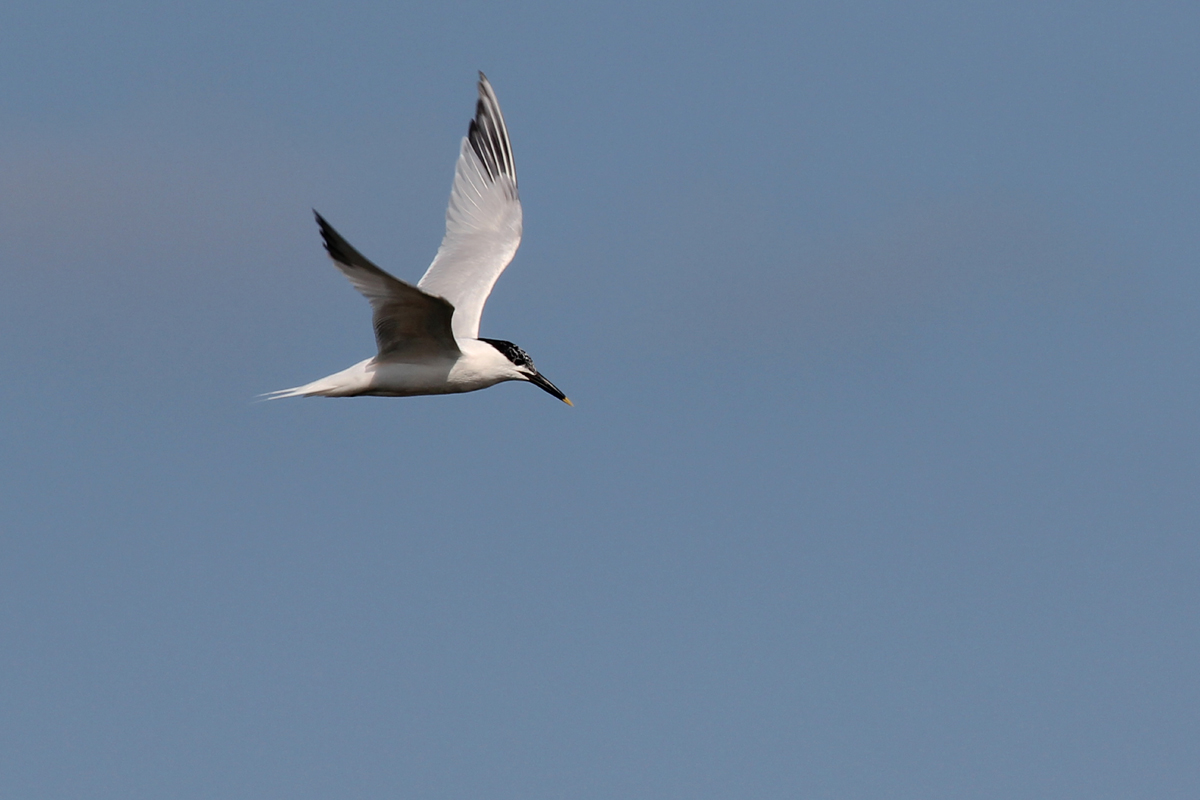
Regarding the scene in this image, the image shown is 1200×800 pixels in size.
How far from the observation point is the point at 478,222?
22703 millimetres

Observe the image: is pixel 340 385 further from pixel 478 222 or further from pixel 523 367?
pixel 478 222

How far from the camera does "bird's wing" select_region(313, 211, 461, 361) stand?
15773mm

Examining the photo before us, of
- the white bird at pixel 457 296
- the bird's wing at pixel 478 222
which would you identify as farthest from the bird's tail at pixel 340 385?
the bird's wing at pixel 478 222

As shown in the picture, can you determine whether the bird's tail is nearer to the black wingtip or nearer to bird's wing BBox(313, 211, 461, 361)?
bird's wing BBox(313, 211, 461, 361)

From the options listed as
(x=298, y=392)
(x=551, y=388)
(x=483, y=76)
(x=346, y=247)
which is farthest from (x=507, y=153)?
(x=346, y=247)

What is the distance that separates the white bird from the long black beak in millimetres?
12

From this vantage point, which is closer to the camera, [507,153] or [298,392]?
[298,392]

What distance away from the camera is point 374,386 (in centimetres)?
1850

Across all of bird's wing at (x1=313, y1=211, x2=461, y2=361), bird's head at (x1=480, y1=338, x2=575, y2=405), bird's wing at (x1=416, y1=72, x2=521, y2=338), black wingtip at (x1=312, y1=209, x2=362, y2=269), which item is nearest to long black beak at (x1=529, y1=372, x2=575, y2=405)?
bird's head at (x1=480, y1=338, x2=575, y2=405)

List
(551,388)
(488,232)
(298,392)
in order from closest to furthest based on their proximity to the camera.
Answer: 1. (298,392)
2. (551,388)
3. (488,232)

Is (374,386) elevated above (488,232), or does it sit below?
below

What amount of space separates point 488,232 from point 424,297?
5.91 m

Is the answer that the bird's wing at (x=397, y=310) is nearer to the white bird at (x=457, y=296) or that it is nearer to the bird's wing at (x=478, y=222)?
the white bird at (x=457, y=296)

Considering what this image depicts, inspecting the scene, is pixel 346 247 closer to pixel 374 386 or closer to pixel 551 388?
pixel 374 386
